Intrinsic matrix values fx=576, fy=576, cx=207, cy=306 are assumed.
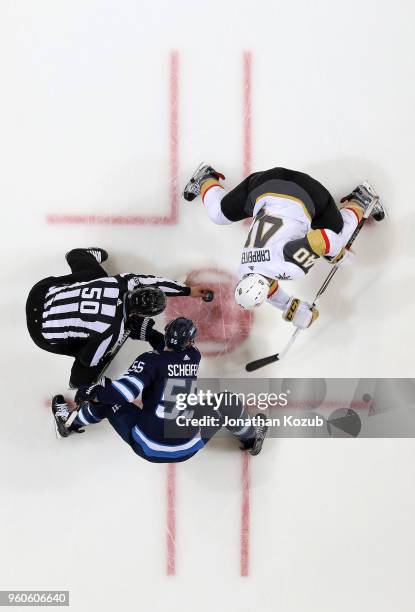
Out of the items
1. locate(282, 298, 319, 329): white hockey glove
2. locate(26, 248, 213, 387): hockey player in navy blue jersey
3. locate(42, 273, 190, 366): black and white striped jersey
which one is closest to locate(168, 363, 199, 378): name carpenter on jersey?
locate(26, 248, 213, 387): hockey player in navy blue jersey

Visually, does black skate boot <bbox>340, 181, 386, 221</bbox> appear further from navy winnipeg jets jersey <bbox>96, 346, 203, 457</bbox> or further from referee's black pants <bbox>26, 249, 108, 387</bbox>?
referee's black pants <bbox>26, 249, 108, 387</bbox>

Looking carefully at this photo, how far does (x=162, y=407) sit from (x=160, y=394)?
0.28ft

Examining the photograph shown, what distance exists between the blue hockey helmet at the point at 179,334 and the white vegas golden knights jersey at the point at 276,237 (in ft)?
1.56

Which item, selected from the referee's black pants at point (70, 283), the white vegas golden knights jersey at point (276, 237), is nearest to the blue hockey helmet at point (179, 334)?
the white vegas golden knights jersey at point (276, 237)

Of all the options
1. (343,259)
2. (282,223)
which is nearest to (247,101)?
(282,223)

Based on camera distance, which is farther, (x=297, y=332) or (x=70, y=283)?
(x=297, y=332)

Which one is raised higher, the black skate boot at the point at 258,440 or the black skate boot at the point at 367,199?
the black skate boot at the point at 367,199

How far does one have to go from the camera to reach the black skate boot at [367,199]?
408cm

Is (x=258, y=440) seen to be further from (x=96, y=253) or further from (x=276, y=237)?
(x=96, y=253)

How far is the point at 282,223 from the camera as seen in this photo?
11.6ft

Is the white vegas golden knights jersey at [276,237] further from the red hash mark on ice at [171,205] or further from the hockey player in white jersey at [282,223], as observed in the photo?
the red hash mark on ice at [171,205]

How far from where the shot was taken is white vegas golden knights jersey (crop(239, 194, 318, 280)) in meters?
3.49

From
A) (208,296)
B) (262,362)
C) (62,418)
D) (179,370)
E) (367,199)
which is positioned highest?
(367,199)

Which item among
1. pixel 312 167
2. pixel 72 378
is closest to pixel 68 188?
pixel 72 378
